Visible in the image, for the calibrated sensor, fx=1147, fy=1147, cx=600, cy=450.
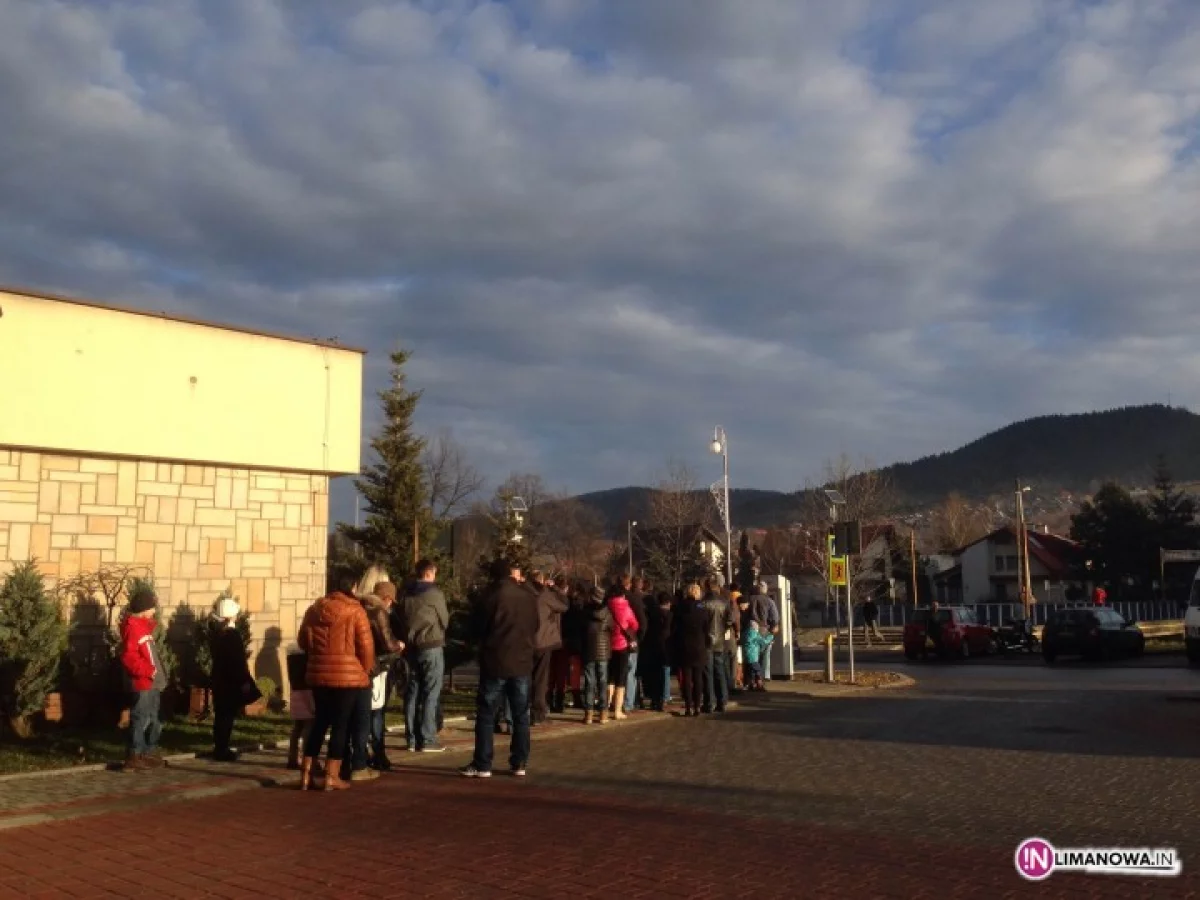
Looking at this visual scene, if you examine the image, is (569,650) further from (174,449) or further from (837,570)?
(837,570)

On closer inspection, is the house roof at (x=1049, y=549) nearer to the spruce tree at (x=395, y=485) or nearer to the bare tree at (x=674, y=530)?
the bare tree at (x=674, y=530)

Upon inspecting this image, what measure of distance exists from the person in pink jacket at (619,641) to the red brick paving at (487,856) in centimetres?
542

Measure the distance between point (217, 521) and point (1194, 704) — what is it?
46.0ft

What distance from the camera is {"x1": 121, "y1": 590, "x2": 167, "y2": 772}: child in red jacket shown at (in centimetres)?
1032

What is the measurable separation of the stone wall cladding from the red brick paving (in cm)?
583

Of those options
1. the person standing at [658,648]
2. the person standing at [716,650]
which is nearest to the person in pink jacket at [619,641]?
the person standing at [658,648]

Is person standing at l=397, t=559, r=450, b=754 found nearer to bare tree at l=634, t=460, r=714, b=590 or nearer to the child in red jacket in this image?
the child in red jacket

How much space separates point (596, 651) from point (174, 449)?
19.6 ft

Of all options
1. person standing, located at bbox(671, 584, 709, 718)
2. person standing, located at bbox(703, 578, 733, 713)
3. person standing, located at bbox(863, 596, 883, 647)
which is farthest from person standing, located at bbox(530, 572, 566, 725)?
person standing, located at bbox(863, 596, 883, 647)

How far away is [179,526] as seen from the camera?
14.7m

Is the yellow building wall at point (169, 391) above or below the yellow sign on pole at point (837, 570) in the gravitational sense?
above

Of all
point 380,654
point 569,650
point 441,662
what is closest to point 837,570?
point 569,650

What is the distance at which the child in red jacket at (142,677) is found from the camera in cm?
1032

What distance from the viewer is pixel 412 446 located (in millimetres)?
24375
